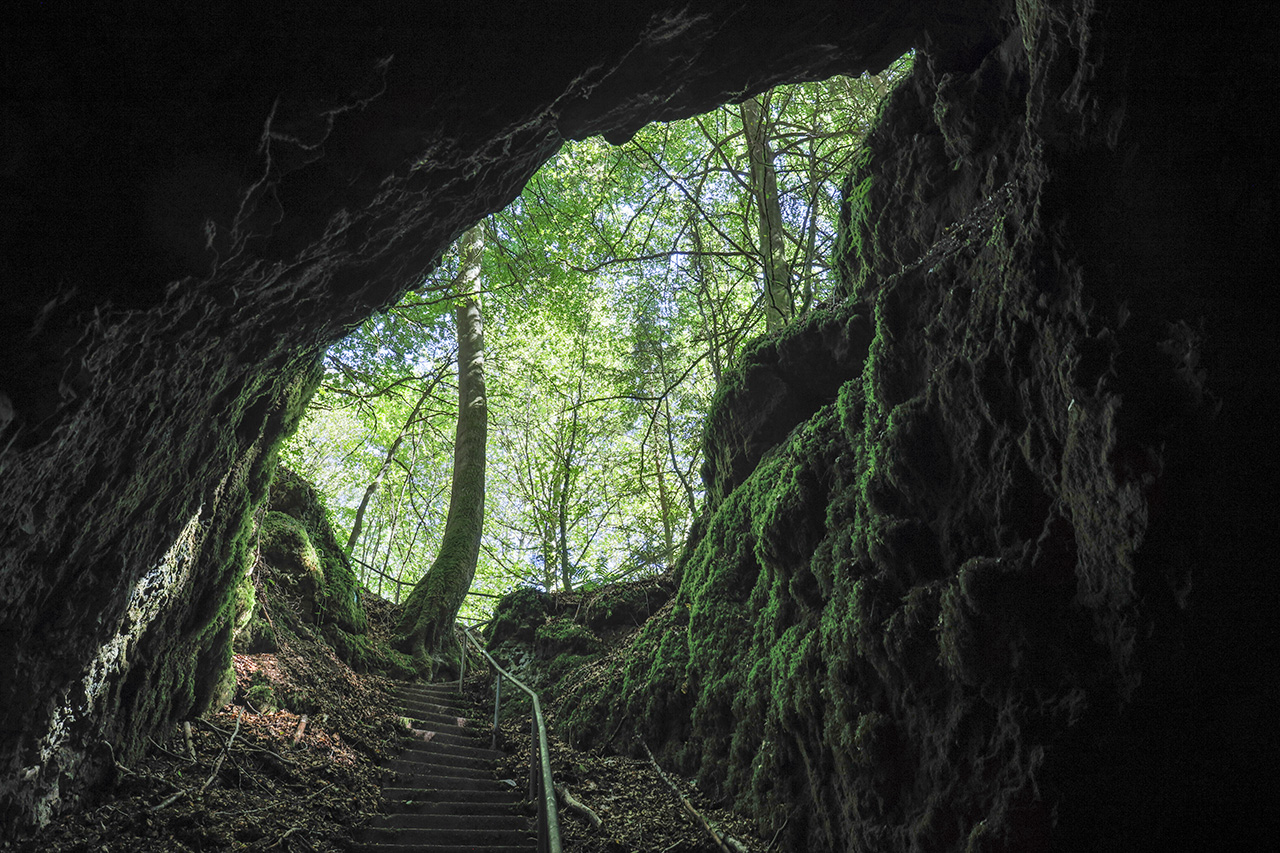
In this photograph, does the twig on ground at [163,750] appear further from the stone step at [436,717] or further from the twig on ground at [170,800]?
the stone step at [436,717]

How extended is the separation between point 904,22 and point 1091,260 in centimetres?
259

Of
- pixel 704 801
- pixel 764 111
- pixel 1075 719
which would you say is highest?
pixel 764 111

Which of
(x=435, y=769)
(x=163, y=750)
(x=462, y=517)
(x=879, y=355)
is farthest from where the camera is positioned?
(x=462, y=517)

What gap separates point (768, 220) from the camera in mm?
9031

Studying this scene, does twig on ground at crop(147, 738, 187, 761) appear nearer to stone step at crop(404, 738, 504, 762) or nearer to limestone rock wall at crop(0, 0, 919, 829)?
limestone rock wall at crop(0, 0, 919, 829)

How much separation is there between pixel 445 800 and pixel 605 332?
35.7 feet

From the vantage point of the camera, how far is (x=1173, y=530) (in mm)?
2844

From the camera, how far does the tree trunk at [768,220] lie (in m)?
9.13

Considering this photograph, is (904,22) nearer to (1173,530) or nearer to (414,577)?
(1173,530)

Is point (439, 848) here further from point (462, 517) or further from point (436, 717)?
point (462, 517)

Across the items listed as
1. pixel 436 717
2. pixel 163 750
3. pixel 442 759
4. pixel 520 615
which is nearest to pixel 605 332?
pixel 520 615

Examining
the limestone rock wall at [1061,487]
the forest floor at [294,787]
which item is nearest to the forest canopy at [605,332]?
the limestone rock wall at [1061,487]

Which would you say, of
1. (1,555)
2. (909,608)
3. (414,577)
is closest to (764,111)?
(909,608)

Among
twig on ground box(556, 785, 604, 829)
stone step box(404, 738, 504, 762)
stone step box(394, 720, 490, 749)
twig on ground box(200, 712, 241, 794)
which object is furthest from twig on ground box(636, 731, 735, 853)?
twig on ground box(200, 712, 241, 794)
